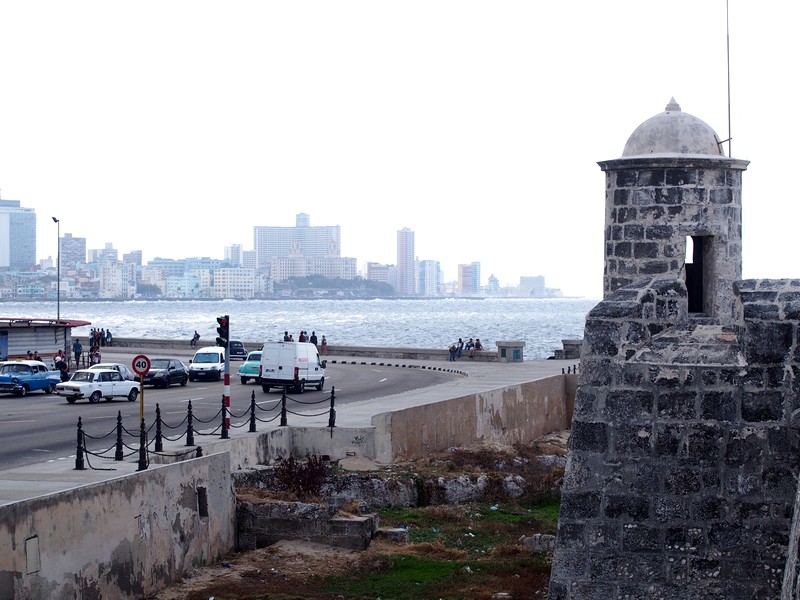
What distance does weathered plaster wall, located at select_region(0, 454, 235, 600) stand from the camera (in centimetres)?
1351

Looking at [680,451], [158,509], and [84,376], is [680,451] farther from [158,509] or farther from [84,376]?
[84,376]

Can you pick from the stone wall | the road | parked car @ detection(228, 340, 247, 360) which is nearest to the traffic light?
the road

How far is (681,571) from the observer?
10.2m

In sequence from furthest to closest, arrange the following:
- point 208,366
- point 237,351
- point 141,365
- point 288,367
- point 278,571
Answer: point 237,351 → point 208,366 → point 288,367 → point 141,365 → point 278,571

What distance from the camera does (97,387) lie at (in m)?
34.2

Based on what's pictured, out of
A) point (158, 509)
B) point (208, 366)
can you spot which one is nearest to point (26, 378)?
point (208, 366)

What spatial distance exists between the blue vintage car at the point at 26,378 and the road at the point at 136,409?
0.33 metres

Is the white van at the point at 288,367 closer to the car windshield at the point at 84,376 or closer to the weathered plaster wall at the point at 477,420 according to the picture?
the car windshield at the point at 84,376

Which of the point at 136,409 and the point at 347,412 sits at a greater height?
the point at 347,412

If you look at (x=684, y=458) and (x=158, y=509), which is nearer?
(x=684, y=458)

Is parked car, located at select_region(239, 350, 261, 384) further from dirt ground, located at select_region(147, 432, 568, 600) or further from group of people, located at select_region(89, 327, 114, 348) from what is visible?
dirt ground, located at select_region(147, 432, 568, 600)

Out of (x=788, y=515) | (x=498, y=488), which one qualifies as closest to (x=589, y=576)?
(x=788, y=515)

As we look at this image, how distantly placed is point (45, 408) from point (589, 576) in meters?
25.0

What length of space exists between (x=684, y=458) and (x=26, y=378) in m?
31.6
